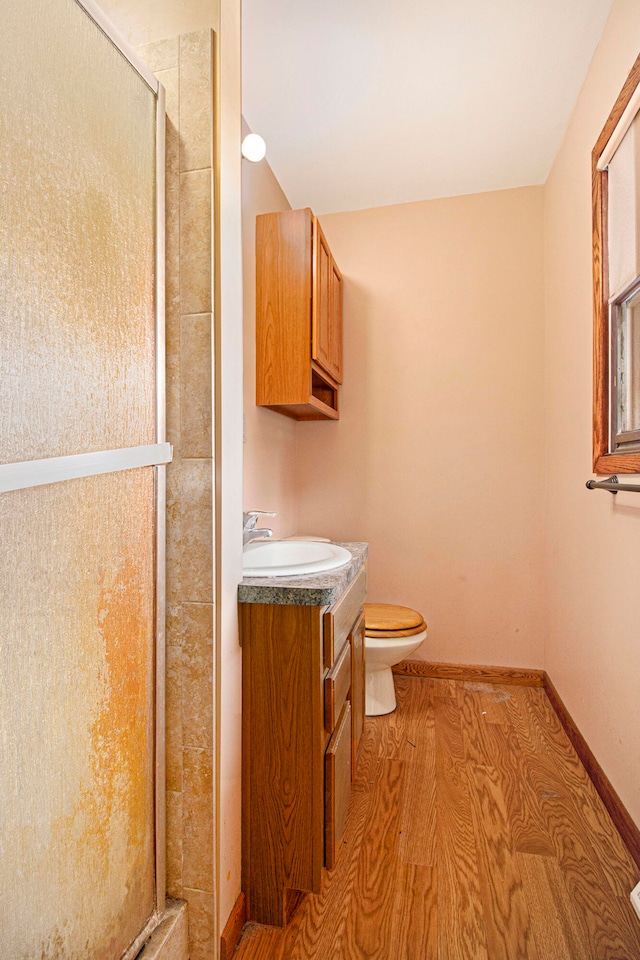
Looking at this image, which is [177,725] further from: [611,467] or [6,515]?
[611,467]

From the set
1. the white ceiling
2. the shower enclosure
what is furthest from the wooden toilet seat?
the white ceiling

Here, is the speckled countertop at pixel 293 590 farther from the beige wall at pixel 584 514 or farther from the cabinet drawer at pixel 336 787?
the beige wall at pixel 584 514

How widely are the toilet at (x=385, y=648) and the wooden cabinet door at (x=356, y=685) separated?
42 cm

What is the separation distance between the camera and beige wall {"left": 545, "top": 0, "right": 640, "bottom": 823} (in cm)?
152

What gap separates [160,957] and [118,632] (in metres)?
0.64

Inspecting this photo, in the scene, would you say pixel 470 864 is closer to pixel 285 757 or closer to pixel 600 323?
pixel 285 757

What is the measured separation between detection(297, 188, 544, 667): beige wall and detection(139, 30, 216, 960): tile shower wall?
6.03 ft

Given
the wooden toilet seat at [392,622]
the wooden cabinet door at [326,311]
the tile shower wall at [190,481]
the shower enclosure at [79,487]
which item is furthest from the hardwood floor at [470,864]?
the wooden cabinet door at [326,311]

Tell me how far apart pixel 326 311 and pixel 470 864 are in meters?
2.16

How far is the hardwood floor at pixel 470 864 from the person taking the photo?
117 centimetres

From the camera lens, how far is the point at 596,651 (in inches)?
70.9

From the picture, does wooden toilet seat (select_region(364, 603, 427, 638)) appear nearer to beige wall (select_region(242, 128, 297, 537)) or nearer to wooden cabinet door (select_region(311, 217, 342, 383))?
beige wall (select_region(242, 128, 297, 537))

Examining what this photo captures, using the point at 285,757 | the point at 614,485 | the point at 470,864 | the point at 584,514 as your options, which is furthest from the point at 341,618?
the point at 584,514

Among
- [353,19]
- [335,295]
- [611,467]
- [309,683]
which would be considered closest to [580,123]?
[353,19]
